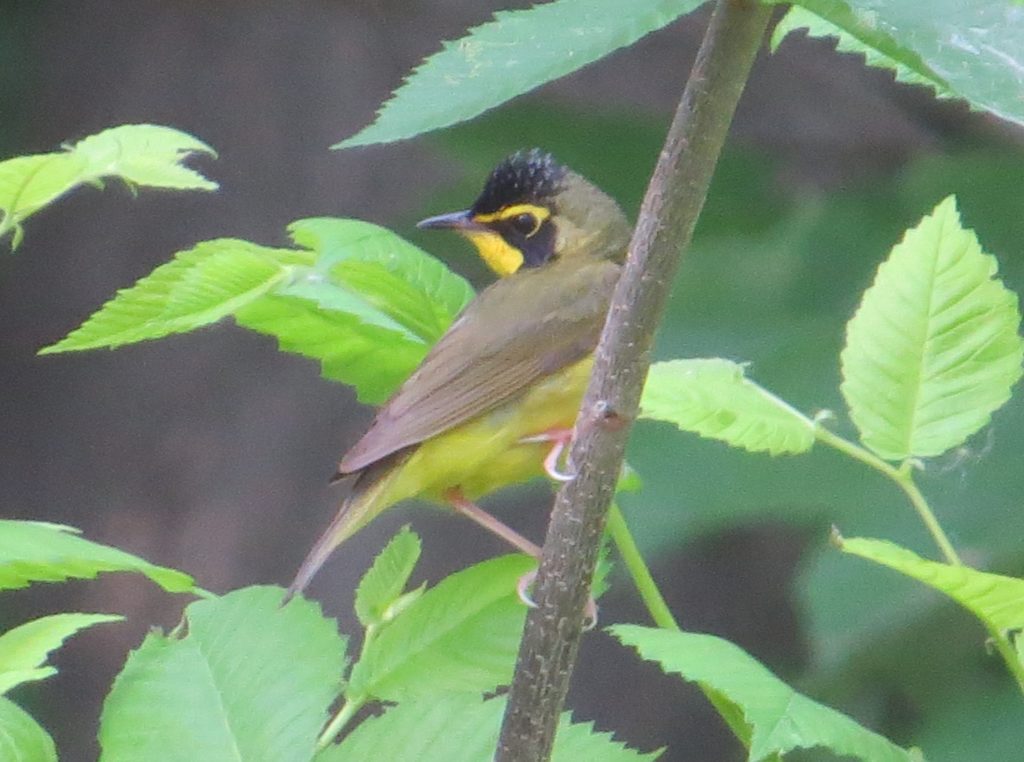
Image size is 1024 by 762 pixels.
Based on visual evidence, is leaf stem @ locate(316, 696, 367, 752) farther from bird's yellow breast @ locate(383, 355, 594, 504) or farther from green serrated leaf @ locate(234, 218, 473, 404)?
bird's yellow breast @ locate(383, 355, 594, 504)

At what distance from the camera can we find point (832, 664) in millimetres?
2314

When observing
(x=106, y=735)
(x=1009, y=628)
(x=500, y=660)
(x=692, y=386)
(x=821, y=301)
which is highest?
(x=821, y=301)

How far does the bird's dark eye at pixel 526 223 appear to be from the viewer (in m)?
2.22

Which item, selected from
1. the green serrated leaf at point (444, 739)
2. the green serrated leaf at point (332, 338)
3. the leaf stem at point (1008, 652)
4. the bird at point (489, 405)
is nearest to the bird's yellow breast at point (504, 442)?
the bird at point (489, 405)

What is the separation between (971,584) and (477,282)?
7.67 ft

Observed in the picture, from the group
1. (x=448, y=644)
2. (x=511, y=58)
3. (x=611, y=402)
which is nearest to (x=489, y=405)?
(x=448, y=644)

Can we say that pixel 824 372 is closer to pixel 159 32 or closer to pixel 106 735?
pixel 106 735

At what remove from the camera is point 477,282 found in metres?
3.19

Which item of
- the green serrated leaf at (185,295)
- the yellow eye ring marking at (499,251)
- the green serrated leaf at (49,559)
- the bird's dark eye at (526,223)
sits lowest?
the green serrated leaf at (49,559)

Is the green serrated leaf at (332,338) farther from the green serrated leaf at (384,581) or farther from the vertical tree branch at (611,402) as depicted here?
the vertical tree branch at (611,402)

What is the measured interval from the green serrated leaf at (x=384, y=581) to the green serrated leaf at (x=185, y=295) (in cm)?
22

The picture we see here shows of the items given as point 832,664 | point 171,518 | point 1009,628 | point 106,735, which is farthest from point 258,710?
point 171,518

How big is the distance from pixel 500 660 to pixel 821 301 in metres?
1.61

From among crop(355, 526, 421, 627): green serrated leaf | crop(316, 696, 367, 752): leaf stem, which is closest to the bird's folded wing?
crop(355, 526, 421, 627): green serrated leaf
